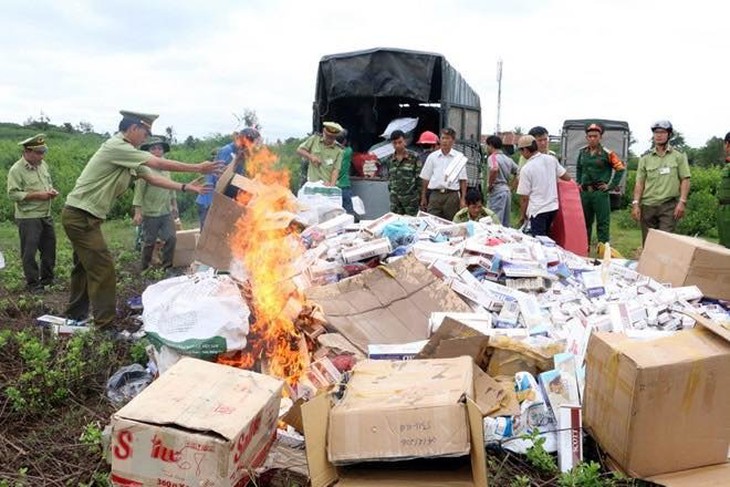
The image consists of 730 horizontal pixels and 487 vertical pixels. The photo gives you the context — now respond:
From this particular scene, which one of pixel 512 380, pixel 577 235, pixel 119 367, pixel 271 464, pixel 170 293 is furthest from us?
pixel 577 235

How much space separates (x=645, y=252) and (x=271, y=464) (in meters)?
4.36

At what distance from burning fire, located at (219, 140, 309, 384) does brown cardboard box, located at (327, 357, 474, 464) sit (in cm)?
136

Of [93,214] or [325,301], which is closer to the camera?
[325,301]

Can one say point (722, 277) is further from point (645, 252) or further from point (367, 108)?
point (367, 108)

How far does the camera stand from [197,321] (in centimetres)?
373

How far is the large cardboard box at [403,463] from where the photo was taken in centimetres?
235

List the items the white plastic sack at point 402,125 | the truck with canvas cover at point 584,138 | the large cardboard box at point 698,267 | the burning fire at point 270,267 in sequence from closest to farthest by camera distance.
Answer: the burning fire at point 270,267 → the large cardboard box at point 698,267 → the white plastic sack at point 402,125 → the truck with canvas cover at point 584,138

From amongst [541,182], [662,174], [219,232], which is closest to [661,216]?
[662,174]

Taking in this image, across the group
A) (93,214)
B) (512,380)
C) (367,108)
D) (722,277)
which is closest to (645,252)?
(722,277)

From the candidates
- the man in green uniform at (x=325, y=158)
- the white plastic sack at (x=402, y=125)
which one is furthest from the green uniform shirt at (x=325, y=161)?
the white plastic sack at (x=402, y=125)

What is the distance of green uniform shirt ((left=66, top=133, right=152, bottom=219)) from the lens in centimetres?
489

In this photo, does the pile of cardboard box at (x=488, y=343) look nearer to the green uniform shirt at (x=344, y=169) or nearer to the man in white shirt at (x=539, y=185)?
the man in white shirt at (x=539, y=185)

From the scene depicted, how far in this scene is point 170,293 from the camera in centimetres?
395

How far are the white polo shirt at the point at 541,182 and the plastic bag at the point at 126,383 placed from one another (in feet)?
15.1
